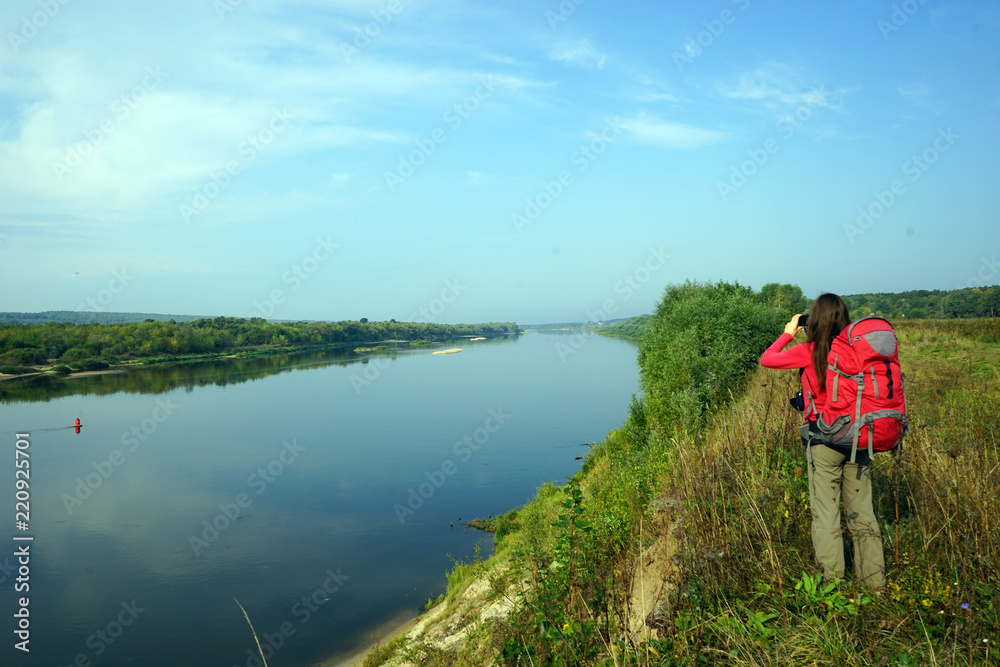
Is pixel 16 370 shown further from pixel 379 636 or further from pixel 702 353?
pixel 702 353

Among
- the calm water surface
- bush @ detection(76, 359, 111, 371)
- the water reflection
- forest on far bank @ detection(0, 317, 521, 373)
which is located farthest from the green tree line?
forest on far bank @ detection(0, 317, 521, 373)

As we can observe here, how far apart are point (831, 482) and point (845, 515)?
261 mm

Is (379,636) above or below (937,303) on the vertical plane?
below

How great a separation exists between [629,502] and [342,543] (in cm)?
1378

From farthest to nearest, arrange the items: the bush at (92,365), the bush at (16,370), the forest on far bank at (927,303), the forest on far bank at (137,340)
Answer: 1. the forest on far bank at (137,340)
2. the bush at (92,365)
3. the bush at (16,370)
4. the forest on far bank at (927,303)

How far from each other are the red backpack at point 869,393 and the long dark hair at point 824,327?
0.16 meters

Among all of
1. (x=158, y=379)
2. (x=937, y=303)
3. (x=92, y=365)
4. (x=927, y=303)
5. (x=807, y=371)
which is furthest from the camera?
(x=92, y=365)

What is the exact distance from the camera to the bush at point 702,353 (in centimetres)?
1419

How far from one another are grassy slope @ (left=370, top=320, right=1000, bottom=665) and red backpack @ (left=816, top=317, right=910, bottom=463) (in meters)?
0.53

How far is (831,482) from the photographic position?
11.3 feet

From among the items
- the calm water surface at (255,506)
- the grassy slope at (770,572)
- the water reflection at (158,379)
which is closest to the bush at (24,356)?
the water reflection at (158,379)

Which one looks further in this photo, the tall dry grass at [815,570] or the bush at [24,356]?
the bush at [24,356]

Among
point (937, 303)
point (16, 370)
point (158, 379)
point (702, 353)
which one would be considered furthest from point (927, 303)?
point (16, 370)

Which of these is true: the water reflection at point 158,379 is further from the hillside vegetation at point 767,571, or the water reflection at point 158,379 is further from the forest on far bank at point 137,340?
the hillside vegetation at point 767,571
